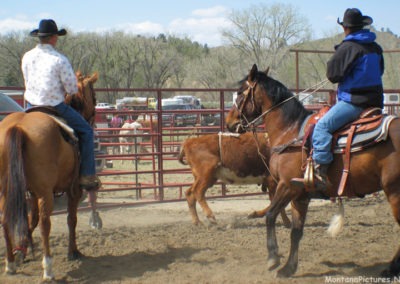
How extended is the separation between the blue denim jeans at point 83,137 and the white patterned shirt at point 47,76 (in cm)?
22

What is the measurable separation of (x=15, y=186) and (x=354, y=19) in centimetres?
374

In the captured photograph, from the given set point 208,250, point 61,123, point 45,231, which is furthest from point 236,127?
point 45,231

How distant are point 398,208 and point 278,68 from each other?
51.0 m

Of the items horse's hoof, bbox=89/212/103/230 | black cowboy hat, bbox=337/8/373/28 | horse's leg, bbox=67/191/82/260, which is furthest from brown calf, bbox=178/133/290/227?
black cowboy hat, bbox=337/8/373/28

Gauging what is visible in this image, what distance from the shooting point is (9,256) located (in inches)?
220

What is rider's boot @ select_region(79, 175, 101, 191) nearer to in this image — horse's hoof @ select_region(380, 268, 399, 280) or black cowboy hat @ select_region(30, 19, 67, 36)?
black cowboy hat @ select_region(30, 19, 67, 36)

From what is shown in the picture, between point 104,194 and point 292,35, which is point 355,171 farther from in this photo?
point 292,35

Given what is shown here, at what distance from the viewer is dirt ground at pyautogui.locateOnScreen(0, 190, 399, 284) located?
5.55 meters

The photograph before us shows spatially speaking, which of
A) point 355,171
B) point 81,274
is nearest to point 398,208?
point 355,171

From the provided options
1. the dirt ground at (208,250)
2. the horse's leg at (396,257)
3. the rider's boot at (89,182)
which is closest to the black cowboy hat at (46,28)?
the rider's boot at (89,182)

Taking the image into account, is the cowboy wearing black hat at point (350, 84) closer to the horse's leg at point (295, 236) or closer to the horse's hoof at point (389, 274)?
the horse's leg at point (295, 236)

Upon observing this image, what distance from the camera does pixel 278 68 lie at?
54969mm

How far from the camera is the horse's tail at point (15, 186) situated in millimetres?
5121

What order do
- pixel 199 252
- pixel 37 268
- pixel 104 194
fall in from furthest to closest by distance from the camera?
1. pixel 104 194
2. pixel 199 252
3. pixel 37 268
